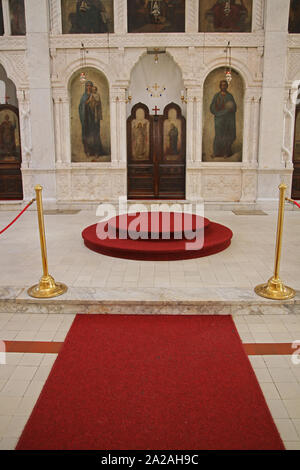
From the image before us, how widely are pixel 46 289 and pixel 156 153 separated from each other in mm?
8147

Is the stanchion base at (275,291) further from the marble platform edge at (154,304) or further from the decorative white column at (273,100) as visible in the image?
the decorative white column at (273,100)

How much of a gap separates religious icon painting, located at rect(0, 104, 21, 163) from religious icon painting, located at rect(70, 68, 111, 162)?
6.16 feet

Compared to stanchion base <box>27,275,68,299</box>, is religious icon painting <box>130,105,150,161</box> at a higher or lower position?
higher

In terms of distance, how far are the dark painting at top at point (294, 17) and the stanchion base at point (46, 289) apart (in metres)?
10.2

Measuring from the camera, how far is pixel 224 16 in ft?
36.5

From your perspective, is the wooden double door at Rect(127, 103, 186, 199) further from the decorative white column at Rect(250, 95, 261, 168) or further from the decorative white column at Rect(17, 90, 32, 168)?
the decorative white column at Rect(17, 90, 32, 168)

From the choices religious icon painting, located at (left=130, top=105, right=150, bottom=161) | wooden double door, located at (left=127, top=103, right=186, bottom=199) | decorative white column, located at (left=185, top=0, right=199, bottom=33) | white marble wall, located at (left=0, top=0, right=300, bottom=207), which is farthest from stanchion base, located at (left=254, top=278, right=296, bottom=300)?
decorative white column, located at (left=185, top=0, right=199, bottom=33)

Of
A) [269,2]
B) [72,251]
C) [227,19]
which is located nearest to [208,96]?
[227,19]

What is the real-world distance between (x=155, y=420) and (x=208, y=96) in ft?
34.3

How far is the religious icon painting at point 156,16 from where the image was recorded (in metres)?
11.2

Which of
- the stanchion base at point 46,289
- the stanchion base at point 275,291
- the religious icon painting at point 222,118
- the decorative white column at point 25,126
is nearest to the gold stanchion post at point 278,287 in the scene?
the stanchion base at point 275,291

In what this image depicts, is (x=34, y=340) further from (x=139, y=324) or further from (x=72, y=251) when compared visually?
(x=72, y=251)

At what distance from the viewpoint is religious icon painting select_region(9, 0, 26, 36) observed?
36.9 feet

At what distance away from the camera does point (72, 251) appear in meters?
7.30
